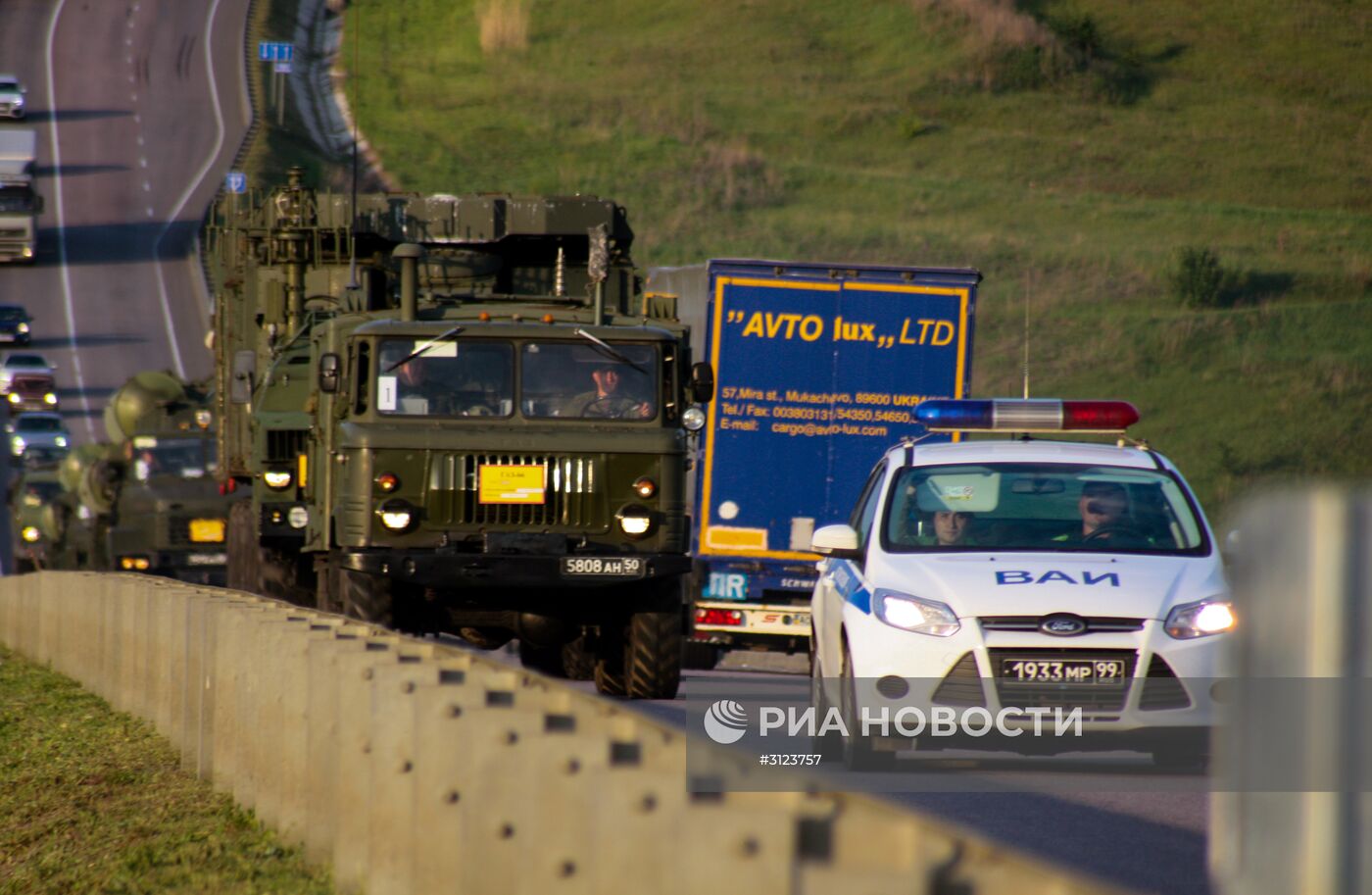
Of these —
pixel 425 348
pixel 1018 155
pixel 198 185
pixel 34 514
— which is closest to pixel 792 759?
pixel 425 348

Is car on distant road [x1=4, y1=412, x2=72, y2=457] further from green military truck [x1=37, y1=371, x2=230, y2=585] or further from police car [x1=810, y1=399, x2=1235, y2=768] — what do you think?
police car [x1=810, y1=399, x2=1235, y2=768]

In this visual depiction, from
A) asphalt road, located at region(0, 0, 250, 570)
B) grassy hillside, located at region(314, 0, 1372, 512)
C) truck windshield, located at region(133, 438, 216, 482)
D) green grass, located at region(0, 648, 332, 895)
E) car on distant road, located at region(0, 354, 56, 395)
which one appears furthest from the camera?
asphalt road, located at region(0, 0, 250, 570)

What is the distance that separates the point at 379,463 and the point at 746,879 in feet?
41.7

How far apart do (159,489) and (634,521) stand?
16121 mm

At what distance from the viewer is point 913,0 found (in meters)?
98.2

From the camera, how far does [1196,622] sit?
11.2 metres

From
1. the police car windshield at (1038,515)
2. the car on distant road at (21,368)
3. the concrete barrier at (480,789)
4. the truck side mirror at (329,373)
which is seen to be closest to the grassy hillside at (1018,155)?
the car on distant road at (21,368)

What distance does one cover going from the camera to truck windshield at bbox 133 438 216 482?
31281 millimetres

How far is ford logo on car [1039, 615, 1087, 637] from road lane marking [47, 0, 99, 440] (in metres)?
49.5

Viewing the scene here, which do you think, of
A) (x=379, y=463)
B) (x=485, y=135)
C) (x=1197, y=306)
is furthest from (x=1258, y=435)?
(x=485, y=135)

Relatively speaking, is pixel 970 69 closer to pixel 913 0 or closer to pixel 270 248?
pixel 913 0

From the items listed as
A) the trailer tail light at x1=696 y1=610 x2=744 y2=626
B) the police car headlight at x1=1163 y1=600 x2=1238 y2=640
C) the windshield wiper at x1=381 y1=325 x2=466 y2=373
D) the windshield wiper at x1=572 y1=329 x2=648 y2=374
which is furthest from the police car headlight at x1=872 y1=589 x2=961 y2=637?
the trailer tail light at x1=696 y1=610 x2=744 y2=626

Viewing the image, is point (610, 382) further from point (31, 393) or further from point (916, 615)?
point (31, 393)

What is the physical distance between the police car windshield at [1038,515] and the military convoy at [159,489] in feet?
61.5
